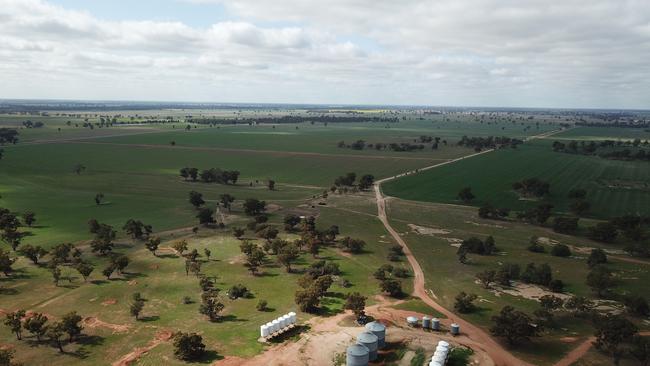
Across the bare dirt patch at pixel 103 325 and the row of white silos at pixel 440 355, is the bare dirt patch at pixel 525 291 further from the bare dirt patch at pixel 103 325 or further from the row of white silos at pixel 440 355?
the bare dirt patch at pixel 103 325

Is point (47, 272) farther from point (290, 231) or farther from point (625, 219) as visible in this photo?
point (625, 219)

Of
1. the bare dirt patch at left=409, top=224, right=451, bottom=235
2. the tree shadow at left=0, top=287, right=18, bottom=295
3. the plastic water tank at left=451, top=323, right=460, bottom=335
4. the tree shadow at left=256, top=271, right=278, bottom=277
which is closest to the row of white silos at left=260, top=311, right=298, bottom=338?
the tree shadow at left=256, top=271, right=278, bottom=277

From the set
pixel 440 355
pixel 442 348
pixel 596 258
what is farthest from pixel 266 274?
pixel 596 258

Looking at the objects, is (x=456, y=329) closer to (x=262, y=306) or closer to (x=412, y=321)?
(x=412, y=321)

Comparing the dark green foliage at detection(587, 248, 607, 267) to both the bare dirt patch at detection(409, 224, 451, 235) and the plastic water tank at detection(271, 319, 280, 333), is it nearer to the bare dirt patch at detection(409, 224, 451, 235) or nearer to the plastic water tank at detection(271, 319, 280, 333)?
the bare dirt patch at detection(409, 224, 451, 235)

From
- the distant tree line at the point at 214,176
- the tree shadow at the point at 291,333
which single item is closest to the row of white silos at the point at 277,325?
the tree shadow at the point at 291,333

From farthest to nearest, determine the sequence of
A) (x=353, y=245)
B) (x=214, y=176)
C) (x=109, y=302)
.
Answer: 1. (x=214, y=176)
2. (x=353, y=245)
3. (x=109, y=302)
